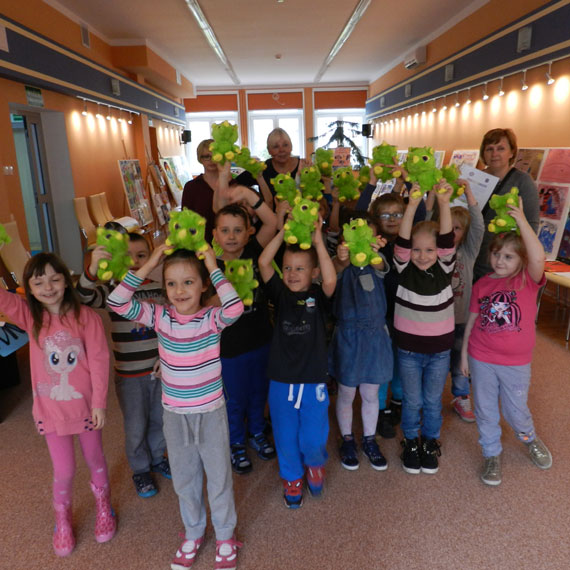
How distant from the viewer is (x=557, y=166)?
465cm

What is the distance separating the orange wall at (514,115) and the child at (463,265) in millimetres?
2929

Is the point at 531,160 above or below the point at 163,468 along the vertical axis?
above

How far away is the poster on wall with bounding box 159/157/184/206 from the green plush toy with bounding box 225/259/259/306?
8.97 metres

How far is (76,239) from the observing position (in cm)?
673

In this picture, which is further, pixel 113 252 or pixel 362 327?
pixel 362 327

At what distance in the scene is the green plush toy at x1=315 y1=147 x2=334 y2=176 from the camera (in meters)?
3.19

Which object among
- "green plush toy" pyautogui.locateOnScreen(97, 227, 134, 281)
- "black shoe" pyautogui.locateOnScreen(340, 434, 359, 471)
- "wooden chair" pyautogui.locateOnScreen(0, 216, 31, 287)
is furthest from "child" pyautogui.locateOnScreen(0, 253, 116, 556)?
"wooden chair" pyautogui.locateOnScreen(0, 216, 31, 287)

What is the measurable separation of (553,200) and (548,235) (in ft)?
1.14

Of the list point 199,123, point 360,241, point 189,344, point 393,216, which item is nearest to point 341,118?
point 199,123

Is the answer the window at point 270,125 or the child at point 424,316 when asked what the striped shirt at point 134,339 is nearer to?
the child at point 424,316

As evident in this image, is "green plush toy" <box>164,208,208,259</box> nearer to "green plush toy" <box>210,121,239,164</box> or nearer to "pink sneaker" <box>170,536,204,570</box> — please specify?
"green plush toy" <box>210,121,239,164</box>

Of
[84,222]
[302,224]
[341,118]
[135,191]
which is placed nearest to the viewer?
[302,224]

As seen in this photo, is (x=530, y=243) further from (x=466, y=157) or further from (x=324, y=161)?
(x=466, y=157)

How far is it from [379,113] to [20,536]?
12367 millimetres
